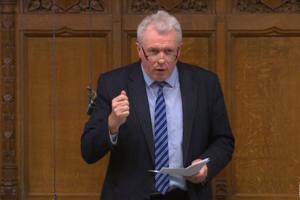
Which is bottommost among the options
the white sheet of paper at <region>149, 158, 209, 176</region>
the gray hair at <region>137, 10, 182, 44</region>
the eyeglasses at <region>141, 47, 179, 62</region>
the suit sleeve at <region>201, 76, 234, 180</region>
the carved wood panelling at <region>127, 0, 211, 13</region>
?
the white sheet of paper at <region>149, 158, 209, 176</region>

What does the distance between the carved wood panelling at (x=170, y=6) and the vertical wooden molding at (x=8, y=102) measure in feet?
2.74

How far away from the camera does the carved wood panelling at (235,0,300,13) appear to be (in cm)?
565

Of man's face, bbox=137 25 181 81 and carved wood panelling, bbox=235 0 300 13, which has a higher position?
carved wood panelling, bbox=235 0 300 13

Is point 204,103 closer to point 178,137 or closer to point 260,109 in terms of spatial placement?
point 178,137

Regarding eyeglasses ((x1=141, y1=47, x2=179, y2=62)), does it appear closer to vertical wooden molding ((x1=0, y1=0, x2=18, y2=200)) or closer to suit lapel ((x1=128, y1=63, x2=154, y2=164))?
suit lapel ((x1=128, y1=63, x2=154, y2=164))

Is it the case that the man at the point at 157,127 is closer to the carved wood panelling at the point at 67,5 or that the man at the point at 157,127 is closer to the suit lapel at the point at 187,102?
the suit lapel at the point at 187,102

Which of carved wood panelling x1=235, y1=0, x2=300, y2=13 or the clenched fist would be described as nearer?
the clenched fist

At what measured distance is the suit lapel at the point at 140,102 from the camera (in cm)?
409

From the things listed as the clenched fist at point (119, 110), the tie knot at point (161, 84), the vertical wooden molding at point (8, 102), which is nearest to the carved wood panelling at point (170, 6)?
the vertical wooden molding at point (8, 102)

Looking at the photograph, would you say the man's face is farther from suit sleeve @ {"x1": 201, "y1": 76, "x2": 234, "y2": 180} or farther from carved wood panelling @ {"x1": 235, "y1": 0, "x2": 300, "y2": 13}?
carved wood panelling @ {"x1": 235, "y1": 0, "x2": 300, "y2": 13}

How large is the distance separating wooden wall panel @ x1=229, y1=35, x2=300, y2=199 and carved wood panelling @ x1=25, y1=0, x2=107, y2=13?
974mm

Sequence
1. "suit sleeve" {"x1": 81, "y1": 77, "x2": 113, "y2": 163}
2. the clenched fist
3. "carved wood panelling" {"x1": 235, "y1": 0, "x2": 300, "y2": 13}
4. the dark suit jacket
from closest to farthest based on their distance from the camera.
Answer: the clenched fist < "suit sleeve" {"x1": 81, "y1": 77, "x2": 113, "y2": 163} < the dark suit jacket < "carved wood panelling" {"x1": 235, "y1": 0, "x2": 300, "y2": 13}

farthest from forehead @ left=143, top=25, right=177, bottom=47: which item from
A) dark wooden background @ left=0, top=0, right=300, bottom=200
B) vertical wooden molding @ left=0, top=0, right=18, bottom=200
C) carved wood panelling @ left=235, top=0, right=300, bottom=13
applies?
vertical wooden molding @ left=0, top=0, right=18, bottom=200

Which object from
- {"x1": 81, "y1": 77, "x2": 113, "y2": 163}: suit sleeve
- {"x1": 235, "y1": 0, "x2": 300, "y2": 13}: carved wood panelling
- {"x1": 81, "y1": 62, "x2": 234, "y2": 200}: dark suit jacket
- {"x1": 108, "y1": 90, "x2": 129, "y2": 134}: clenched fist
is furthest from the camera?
{"x1": 235, "y1": 0, "x2": 300, "y2": 13}: carved wood panelling
